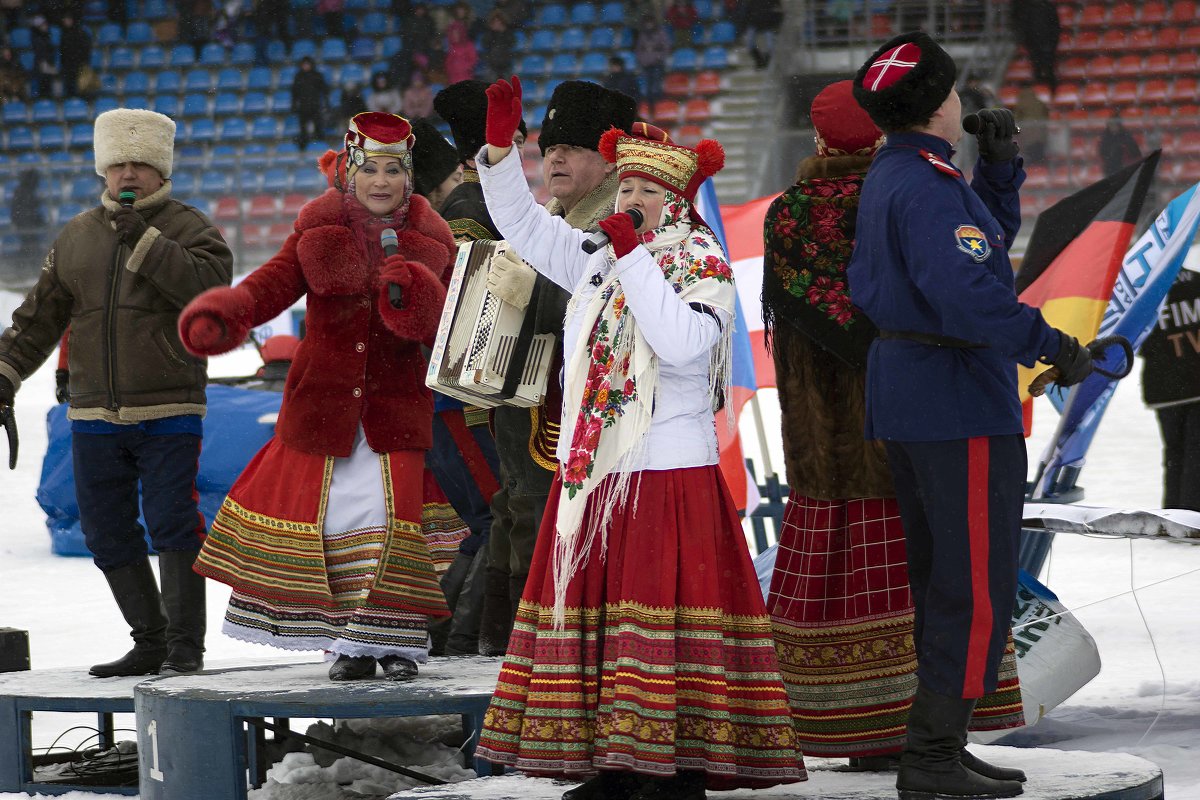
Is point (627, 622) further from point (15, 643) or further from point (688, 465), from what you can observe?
point (15, 643)

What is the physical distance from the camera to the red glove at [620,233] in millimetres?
2609

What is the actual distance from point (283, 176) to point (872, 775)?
12.7m

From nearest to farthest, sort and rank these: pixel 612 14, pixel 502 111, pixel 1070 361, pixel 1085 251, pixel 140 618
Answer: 1. pixel 1070 361
2. pixel 502 111
3. pixel 140 618
4. pixel 1085 251
5. pixel 612 14

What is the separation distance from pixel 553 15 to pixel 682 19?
4.91 ft

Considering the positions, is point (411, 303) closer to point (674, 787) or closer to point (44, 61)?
point (674, 787)

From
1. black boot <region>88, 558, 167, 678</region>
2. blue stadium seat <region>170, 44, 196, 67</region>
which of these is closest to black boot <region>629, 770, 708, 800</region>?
black boot <region>88, 558, 167, 678</region>

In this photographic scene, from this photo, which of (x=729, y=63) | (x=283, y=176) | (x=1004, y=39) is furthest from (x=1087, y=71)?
(x=283, y=176)

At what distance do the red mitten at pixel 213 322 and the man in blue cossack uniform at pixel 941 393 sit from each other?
1.31 m

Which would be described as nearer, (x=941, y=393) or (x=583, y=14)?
(x=941, y=393)

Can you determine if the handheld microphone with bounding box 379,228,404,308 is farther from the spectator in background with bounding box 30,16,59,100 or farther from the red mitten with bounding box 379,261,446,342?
the spectator in background with bounding box 30,16,59,100

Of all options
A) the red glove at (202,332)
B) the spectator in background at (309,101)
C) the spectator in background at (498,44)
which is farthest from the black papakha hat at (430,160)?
the spectator in background at (498,44)

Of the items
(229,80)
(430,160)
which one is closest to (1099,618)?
(430,160)

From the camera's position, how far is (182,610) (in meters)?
4.01

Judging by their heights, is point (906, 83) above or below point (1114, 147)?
below
